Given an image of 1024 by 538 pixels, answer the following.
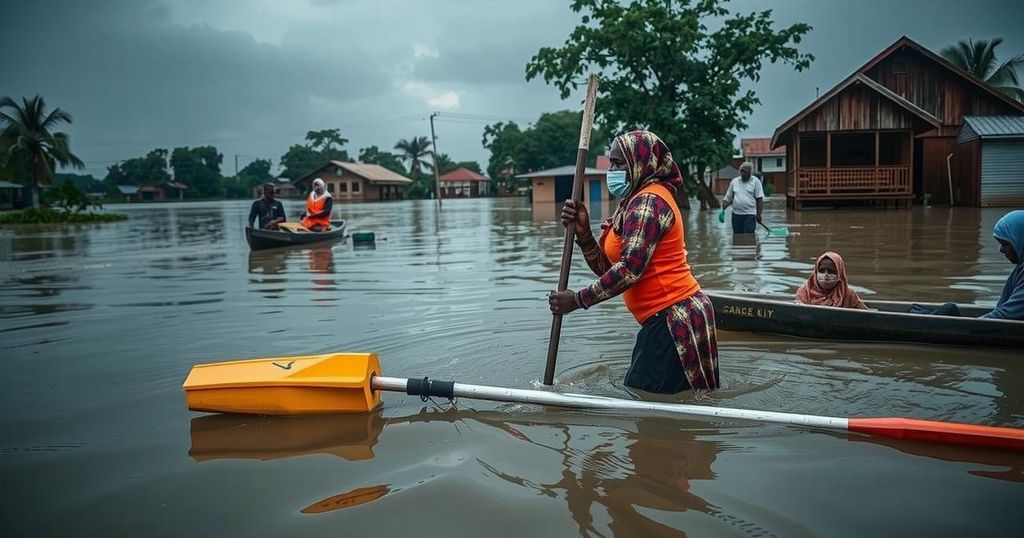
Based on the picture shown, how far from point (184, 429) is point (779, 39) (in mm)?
28060

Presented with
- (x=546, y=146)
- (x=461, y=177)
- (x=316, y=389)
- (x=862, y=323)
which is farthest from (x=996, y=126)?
(x=461, y=177)

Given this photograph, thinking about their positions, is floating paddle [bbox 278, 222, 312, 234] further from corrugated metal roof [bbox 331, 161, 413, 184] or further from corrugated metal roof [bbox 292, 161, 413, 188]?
corrugated metal roof [bbox 331, 161, 413, 184]

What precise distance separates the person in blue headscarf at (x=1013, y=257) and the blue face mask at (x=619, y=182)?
3110 mm

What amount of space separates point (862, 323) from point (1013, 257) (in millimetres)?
1126

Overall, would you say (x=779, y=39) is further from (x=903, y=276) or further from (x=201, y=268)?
(x=201, y=268)

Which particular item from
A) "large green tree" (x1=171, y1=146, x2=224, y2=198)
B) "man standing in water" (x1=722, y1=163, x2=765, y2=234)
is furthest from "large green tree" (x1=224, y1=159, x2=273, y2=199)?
"man standing in water" (x1=722, y1=163, x2=765, y2=234)

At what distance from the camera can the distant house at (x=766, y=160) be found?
5619cm

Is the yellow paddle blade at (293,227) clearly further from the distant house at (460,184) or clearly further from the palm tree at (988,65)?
the distant house at (460,184)

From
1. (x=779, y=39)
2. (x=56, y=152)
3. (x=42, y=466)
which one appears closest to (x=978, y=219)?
(x=779, y=39)

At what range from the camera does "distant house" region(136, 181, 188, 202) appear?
3681 inches

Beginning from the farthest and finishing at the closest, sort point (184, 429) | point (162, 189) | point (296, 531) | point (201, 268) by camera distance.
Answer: point (162, 189)
point (201, 268)
point (184, 429)
point (296, 531)

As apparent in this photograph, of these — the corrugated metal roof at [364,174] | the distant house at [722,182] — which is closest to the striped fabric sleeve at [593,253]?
the distant house at [722,182]

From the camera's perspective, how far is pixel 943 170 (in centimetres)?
2694

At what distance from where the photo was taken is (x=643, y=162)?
12.6 feet
